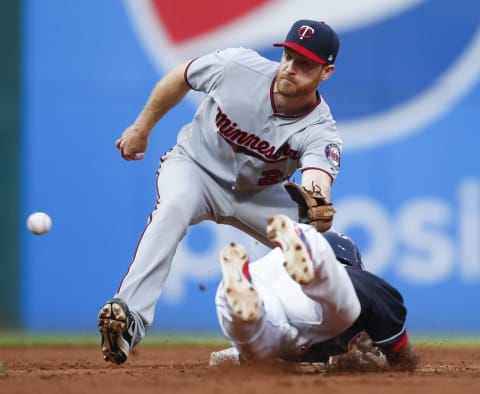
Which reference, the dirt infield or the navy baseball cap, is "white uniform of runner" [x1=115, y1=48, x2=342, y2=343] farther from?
the dirt infield

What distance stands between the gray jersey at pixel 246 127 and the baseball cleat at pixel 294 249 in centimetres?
126

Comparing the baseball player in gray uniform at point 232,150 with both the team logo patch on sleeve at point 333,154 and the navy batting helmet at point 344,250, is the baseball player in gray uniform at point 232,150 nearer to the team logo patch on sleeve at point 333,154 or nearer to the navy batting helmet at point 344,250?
the team logo patch on sleeve at point 333,154

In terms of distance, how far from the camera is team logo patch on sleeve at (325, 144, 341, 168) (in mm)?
4449

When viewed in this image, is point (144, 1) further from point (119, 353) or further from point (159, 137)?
point (119, 353)

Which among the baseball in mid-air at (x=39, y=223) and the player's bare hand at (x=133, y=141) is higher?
the player's bare hand at (x=133, y=141)

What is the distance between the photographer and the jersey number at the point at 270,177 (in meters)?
4.99

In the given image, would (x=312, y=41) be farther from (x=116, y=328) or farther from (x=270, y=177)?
(x=116, y=328)

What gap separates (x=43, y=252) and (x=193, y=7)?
8.77ft

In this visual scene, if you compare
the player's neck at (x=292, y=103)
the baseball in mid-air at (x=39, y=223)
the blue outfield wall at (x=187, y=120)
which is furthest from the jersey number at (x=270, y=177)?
the blue outfield wall at (x=187, y=120)

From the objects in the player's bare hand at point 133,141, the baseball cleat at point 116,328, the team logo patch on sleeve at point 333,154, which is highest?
the player's bare hand at point 133,141

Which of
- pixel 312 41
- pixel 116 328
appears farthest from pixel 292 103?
pixel 116 328

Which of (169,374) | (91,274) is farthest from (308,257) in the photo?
(91,274)

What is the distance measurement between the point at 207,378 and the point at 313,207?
83cm

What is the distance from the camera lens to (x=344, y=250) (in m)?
4.01
